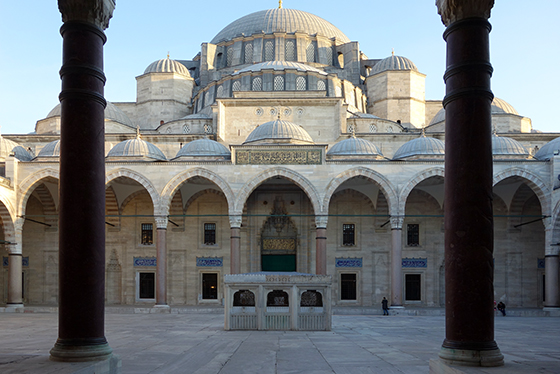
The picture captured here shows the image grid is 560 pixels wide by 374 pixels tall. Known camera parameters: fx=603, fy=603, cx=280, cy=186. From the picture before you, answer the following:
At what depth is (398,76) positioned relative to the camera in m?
28.0

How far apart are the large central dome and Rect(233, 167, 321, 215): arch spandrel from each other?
13.5m

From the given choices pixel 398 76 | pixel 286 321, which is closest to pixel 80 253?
pixel 286 321

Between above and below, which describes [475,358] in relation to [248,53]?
below

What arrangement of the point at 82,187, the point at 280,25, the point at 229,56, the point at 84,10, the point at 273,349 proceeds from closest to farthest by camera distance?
the point at 82,187 → the point at 84,10 → the point at 273,349 → the point at 229,56 → the point at 280,25

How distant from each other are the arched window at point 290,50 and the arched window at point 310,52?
683mm

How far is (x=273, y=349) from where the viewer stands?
8547 mm

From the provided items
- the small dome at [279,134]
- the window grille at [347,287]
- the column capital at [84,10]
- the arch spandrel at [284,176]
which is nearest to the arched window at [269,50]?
the small dome at [279,134]

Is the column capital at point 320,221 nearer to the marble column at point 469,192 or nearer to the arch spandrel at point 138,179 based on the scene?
the arch spandrel at point 138,179

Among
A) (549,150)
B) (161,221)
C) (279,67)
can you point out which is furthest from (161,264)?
(549,150)

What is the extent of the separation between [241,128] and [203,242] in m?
4.82

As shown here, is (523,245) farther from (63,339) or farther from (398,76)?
(63,339)

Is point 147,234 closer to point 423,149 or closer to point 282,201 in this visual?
point 282,201

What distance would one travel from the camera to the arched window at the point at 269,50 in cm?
3021

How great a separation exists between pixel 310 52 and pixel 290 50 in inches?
42.4
